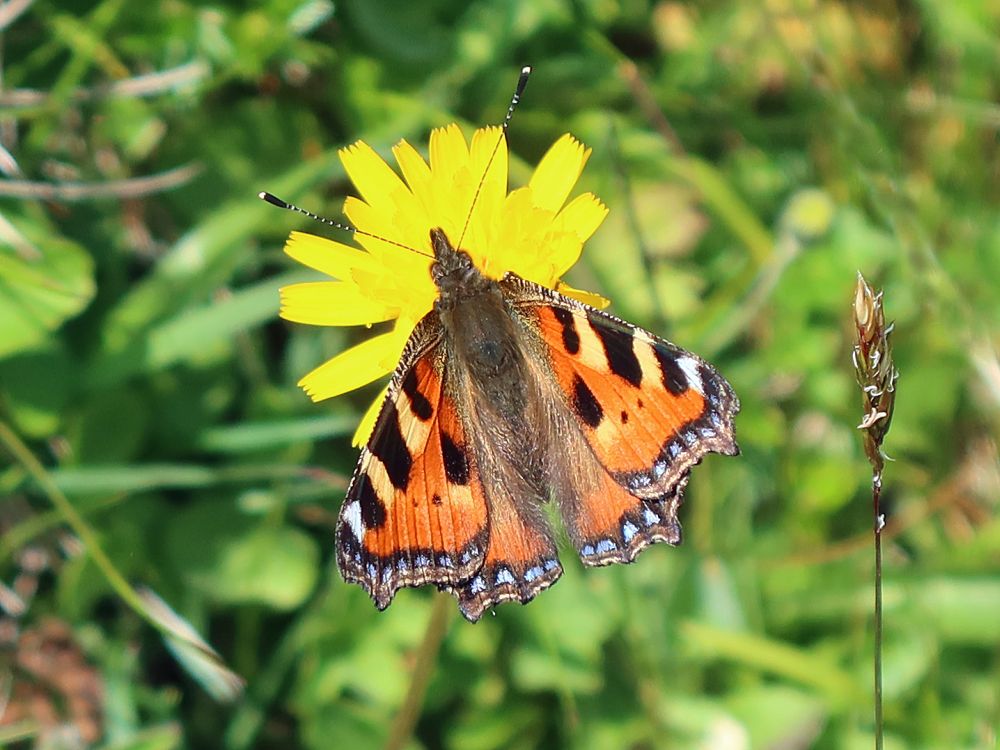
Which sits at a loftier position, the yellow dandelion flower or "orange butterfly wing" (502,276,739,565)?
the yellow dandelion flower

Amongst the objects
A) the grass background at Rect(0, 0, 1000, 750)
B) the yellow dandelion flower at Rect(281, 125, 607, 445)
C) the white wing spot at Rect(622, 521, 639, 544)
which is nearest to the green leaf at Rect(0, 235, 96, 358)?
the grass background at Rect(0, 0, 1000, 750)

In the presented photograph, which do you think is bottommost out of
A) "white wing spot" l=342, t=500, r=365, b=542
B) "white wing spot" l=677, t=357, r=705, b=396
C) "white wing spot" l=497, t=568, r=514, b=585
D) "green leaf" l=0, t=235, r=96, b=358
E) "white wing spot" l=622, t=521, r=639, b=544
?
"white wing spot" l=497, t=568, r=514, b=585

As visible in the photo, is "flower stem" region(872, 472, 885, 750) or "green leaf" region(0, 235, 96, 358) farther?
"green leaf" region(0, 235, 96, 358)

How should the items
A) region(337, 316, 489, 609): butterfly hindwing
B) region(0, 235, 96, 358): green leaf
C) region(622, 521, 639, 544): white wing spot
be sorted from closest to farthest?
region(337, 316, 489, 609): butterfly hindwing, region(622, 521, 639, 544): white wing spot, region(0, 235, 96, 358): green leaf

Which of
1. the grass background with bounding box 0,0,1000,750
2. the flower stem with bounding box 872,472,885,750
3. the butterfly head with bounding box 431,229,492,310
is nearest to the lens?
the flower stem with bounding box 872,472,885,750

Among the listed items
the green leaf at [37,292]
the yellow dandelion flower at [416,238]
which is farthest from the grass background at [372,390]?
the yellow dandelion flower at [416,238]

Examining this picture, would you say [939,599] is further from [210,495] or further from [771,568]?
[210,495]

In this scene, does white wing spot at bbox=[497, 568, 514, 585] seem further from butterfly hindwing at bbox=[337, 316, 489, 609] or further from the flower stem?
the flower stem

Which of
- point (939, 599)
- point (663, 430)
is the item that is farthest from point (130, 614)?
point (939, 599)
